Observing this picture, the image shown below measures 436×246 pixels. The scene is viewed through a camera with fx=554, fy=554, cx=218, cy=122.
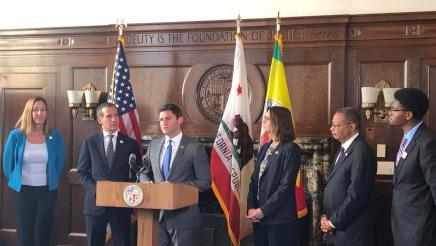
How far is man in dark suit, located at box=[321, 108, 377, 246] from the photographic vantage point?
3438 millimetres

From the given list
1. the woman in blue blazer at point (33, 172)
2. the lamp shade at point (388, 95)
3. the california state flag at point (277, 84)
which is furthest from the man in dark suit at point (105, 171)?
the lamp shade at point (388, 95)

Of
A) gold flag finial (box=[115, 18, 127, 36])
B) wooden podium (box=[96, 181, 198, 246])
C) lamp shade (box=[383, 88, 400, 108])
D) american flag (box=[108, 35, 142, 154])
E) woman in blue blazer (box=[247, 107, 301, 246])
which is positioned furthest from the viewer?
gold flag finial (box=[115, 18, 127, 36])

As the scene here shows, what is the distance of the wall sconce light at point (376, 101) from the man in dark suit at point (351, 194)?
898 mm

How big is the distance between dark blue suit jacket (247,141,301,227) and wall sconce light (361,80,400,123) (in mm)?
1185

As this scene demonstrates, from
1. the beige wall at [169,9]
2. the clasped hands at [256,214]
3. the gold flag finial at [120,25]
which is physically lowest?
the clasped hands at [256,214]

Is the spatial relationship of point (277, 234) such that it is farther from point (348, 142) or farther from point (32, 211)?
point (32, 211)

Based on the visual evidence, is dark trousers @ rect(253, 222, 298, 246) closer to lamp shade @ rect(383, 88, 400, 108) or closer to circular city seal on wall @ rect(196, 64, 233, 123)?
lamp shade @ rect(383, 88, 400, 108)

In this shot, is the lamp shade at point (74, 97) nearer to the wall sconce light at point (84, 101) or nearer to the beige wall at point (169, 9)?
the wall sconce light at point (84, 101)

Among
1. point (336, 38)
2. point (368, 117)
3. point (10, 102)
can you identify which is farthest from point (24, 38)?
point (368, 117)

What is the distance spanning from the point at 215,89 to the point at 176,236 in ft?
5.93

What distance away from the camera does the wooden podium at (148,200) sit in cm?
293

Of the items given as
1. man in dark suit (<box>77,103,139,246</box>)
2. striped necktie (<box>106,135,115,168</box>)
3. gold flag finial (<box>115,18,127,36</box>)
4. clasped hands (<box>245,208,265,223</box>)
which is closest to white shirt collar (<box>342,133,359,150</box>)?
clasped hands (<box>245,208,265,223</box>)

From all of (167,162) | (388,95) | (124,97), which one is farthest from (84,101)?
(388,95)

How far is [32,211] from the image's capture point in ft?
15.1
